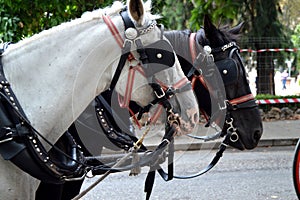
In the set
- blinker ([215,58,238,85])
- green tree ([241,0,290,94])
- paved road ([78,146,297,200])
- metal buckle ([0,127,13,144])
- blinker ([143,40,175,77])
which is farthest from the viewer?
green tree ([241,0,290,94])

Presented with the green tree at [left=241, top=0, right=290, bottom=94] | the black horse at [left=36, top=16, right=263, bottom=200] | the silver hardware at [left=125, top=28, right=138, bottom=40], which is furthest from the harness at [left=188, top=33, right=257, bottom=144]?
the green tree at [left=241, top=0, right=290, bottom=94]

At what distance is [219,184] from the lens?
5.64 meters

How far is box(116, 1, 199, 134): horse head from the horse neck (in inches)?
3.6

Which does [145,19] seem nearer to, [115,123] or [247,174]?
[115,123]

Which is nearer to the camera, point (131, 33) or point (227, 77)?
point (131, 33)

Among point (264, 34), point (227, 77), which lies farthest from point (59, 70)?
point (264, 34)

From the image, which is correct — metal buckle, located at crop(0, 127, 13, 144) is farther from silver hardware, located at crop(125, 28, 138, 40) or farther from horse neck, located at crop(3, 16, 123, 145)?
silver hardware, located at crop(125, 28, 138, 40)

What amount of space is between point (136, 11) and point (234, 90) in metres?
1.62

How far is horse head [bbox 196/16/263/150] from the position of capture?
3619mm

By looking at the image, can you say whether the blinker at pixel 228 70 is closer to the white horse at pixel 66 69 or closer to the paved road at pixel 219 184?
the paved road at pixel 219 184

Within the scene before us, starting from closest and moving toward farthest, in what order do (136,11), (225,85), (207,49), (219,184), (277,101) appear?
1. (136,11)
2. (207,49)
3. (225,85)
4. (219,184)
5. (277,101)

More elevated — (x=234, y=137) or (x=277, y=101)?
(x=234, y=137)

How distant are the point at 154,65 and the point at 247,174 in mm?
4118

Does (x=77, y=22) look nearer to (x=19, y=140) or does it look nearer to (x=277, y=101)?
(x=19, y=140)
